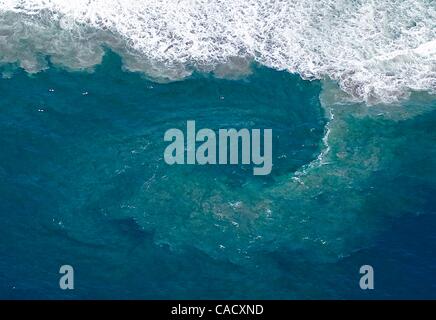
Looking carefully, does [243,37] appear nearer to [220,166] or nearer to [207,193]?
[220,166]

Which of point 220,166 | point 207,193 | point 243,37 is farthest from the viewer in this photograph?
point 243,37

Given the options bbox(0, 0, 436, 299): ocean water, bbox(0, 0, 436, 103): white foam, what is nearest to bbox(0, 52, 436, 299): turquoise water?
bbox(0, 0, 436, 299): ocean water

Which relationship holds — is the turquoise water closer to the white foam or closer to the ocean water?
the ocean water

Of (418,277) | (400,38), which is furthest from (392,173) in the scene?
(400,38)

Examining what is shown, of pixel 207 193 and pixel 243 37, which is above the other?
pixel 243 37

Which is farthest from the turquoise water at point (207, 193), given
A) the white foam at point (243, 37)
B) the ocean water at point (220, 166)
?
the white foam at point (243, 37)

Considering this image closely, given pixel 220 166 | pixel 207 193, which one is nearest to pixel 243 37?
pixel 220 166

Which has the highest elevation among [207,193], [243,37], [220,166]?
[243,37]

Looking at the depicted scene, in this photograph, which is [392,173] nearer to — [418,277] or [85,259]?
[418,277]
